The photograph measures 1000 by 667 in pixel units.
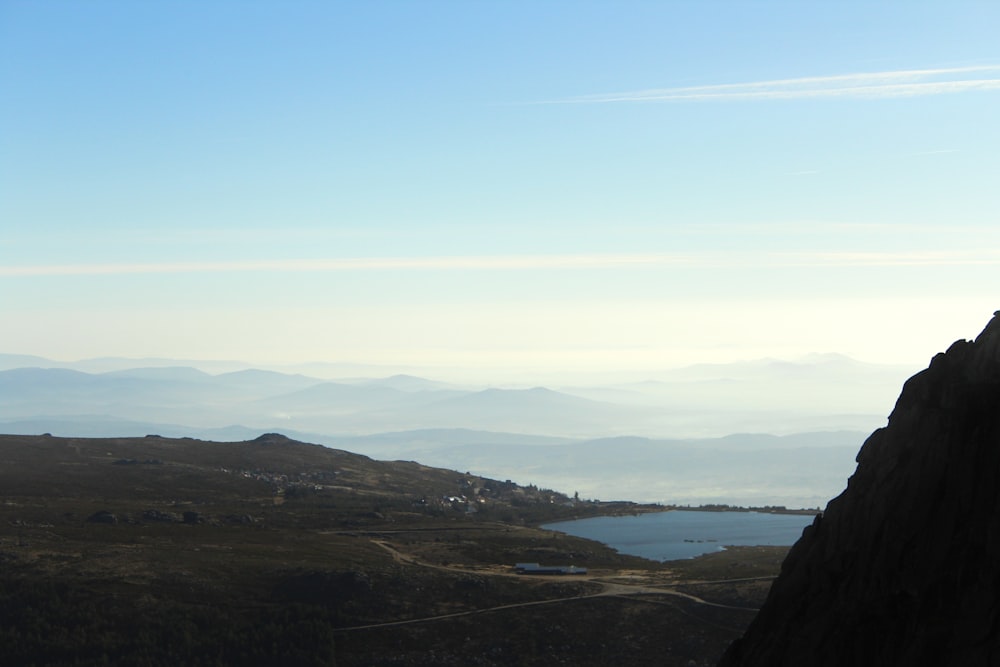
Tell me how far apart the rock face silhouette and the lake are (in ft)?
257

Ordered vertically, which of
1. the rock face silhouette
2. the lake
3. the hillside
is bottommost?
the hillside

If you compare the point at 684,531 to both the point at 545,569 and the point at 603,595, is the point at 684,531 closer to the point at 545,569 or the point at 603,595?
the point at 545,569

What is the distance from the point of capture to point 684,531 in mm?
130875

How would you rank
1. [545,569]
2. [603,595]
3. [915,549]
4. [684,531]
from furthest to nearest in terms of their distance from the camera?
1. [684,531]
2. [545,569]
3. [603,595]
4. [915,549]

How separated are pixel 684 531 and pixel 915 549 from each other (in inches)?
4234

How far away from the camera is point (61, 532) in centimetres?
9944

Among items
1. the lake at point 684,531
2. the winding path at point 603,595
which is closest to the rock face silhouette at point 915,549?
the winding path at point 603,595

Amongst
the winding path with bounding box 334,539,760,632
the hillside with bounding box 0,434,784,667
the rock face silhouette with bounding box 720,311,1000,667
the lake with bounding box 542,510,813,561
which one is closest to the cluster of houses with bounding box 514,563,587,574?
the hillside with bounding box 0,434,784,667

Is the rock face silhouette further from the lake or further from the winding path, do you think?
the lake

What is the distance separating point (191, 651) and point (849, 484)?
182 ft

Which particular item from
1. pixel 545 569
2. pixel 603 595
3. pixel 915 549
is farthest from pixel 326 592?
pixel 915 549

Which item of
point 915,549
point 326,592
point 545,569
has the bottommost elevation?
point 326,592

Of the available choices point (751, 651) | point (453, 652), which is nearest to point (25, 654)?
point (453, 652)

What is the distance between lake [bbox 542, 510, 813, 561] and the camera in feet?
378
